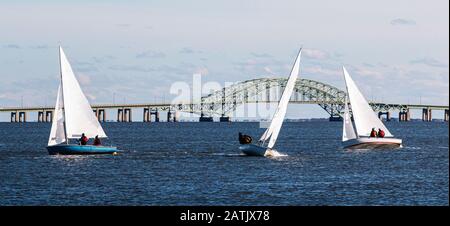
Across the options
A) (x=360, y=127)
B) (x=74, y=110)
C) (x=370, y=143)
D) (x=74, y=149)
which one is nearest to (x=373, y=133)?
(x=370, y=143)

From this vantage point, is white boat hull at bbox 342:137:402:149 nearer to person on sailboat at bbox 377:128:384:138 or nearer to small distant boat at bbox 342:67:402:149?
small distant boat at bbox 342:67:402:149

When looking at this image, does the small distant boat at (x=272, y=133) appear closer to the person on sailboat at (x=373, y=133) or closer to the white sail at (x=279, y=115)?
the white sail at (x=279, y=115)

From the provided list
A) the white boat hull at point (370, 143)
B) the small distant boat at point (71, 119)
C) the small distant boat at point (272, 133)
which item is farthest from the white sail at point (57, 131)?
the white boat hull at point (370, 143)

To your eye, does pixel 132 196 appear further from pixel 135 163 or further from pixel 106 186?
pixel 135 163

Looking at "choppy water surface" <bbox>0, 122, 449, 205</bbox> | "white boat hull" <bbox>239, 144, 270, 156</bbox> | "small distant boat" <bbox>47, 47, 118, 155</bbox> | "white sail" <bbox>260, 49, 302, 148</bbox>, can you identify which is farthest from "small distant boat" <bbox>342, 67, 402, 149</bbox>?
"small distant boat" <bbox>47, 47, 118, 155</bbox>

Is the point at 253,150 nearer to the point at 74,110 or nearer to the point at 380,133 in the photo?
the point at 74,110

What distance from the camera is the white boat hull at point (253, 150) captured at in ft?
188

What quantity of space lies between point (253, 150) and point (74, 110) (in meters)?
11.0

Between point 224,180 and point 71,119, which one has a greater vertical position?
point 71,119

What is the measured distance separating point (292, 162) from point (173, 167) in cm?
719

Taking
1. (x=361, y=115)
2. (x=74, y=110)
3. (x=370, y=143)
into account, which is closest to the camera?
(x=74, y=110)

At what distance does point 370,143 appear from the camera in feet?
218
